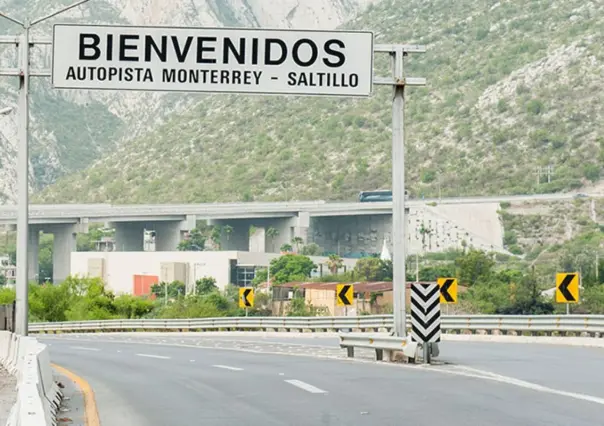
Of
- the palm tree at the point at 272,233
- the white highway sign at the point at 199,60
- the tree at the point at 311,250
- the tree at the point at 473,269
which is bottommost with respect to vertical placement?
the tree at the point at 473,269

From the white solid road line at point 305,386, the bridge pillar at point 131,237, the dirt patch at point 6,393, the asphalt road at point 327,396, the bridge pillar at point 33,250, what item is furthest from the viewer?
the bridge pillar at point 131,237

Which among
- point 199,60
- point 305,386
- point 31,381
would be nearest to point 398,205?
point 199,60

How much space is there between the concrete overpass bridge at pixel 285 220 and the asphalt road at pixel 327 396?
142844 millimetres

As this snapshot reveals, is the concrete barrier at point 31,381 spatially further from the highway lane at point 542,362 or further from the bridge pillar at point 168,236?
the bridge pillar at point 168,236

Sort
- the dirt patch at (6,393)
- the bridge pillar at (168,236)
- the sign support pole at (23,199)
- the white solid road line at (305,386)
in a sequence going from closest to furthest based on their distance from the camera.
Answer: the dirt patch at (6,393) < the white solid road line at (305,386) < the sign support pole at (23,199) < the bridge pillar at (168,236)

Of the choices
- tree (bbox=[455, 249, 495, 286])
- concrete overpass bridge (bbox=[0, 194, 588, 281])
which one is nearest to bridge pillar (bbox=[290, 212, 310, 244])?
concrete overpass bridge (bbox=[0, 194, 588, 281])

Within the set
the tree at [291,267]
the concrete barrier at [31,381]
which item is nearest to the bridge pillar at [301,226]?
the tree at [291,267]

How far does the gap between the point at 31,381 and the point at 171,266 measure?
152349 millimetres

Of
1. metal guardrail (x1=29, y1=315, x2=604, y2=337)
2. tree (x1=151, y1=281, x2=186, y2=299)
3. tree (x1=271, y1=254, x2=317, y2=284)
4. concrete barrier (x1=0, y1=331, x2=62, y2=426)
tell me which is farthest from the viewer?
tree (x1=271, y1=254, x2=317, y2=284)

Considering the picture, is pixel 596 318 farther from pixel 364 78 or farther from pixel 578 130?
pixel 578 130

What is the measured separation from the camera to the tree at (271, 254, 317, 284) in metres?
158

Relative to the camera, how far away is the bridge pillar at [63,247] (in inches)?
6954

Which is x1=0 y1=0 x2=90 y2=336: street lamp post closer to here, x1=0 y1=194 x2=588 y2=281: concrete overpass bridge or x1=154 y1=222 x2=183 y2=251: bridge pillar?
x1=0 y1=194 x2=588 y2=281: concrete overpass bridge

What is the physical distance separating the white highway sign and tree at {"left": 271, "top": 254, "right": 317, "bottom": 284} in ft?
430
